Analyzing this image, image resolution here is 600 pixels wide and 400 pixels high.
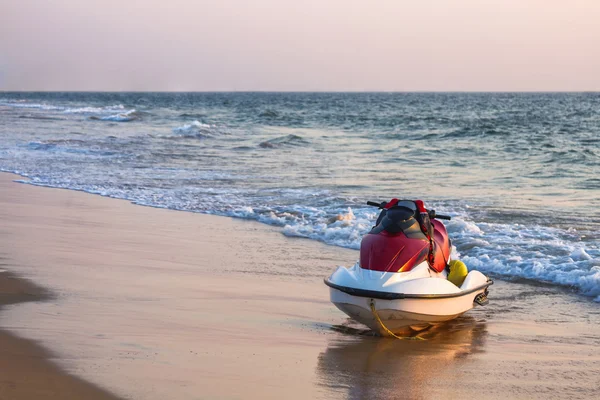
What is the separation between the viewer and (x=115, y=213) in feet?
41.2

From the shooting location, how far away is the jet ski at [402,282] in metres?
6.09

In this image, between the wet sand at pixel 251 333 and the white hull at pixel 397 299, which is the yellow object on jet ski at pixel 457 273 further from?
the white hull at pixel 397 299

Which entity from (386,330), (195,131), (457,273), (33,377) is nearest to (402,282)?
(386,330)

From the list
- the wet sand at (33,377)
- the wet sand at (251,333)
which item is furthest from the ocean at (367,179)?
the wet sand at (33,377)

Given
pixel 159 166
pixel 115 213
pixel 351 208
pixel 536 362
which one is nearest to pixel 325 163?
pixel 159 166

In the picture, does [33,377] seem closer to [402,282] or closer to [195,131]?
[402,282]

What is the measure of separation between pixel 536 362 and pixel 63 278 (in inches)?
174

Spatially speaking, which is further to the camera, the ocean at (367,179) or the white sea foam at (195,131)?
the white sea foam at (195,131)

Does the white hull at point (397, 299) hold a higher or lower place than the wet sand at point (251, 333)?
higher

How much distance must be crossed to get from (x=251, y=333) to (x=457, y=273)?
2033mm

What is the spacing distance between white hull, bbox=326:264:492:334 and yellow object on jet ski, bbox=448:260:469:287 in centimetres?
51

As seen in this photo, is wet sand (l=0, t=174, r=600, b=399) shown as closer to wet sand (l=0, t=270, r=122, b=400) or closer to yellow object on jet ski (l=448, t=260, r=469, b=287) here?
wet sand (l=0, t=270, r=122, b=400)

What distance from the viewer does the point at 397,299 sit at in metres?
6.02

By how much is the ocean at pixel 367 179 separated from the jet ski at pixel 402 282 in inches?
87.3
